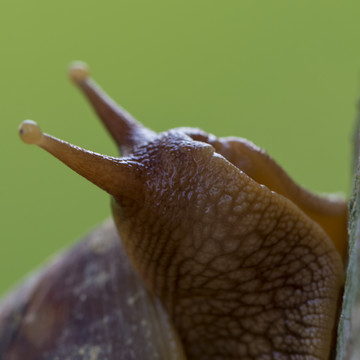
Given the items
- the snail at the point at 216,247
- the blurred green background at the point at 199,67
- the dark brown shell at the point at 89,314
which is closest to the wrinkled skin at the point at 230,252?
the snail at the point at 216,247

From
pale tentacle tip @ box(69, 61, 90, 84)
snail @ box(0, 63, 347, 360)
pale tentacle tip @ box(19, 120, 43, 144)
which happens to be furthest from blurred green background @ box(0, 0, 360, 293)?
pale tentacle tip @ box(19, 120, 43, 144)

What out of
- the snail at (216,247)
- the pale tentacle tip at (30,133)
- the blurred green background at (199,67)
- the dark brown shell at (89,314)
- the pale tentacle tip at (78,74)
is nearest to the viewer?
the pale tentacle tip at (30,133)

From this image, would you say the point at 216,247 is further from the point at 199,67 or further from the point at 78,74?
the point at 199,67

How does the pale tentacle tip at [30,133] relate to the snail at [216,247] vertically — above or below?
above

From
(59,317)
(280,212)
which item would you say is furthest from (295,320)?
(59,317)

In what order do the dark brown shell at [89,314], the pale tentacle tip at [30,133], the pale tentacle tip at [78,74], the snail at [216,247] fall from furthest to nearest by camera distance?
the pale tentacle tip at [78,74] → the dark brown shell at [89,314] → the snail at [216,247] → the pale tentacle tip at [30,133]

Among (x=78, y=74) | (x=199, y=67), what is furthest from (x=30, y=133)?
(x=199, y=67)

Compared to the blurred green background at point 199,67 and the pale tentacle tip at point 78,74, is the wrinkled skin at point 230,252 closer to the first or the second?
the pale tentacle tip at point 78,74

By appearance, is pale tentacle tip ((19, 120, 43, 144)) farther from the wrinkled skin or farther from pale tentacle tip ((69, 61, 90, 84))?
pale tentacle tip ((69, 61, 90, 84))
